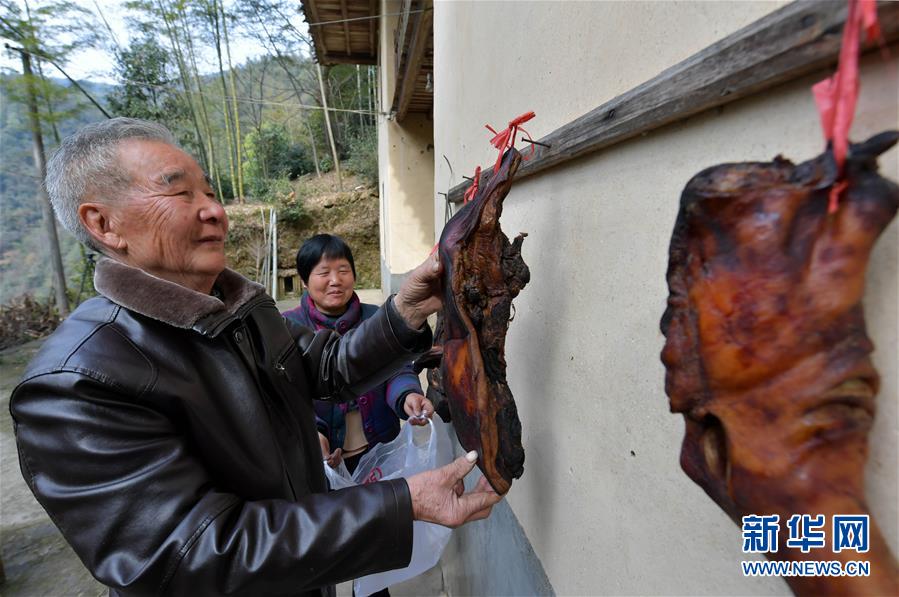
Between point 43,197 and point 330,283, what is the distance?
8.94 m

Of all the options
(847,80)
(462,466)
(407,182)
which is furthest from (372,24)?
(847,80)

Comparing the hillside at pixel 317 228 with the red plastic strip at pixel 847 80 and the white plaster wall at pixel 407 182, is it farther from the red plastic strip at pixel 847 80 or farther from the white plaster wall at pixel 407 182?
the red plastic strip at pixel 847 80

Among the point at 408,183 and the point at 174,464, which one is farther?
the point at 408,183

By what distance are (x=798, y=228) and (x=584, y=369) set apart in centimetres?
68

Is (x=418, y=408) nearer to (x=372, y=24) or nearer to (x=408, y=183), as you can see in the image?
(x=408, y=183)

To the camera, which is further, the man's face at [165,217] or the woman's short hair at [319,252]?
the woman's short hair at [319,252]

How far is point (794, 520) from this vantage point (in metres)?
0.48

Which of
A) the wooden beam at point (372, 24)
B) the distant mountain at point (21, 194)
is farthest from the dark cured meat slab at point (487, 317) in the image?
the distant mountain at point (21, 194)

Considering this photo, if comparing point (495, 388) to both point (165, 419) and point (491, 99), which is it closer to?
point (165, 419)

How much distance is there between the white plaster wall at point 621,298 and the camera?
0.53 meters

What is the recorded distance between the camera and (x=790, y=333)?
1.52 ft

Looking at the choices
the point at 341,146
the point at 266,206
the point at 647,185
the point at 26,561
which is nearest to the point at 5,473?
the point at 26,561

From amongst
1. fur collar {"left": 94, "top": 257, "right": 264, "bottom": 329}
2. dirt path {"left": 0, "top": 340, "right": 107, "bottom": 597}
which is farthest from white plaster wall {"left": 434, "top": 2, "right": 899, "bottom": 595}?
dirt path {"left": 0, "top": 340, "right": 107, "bottom": 597}

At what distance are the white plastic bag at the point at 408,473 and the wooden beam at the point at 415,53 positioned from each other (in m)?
3.73
